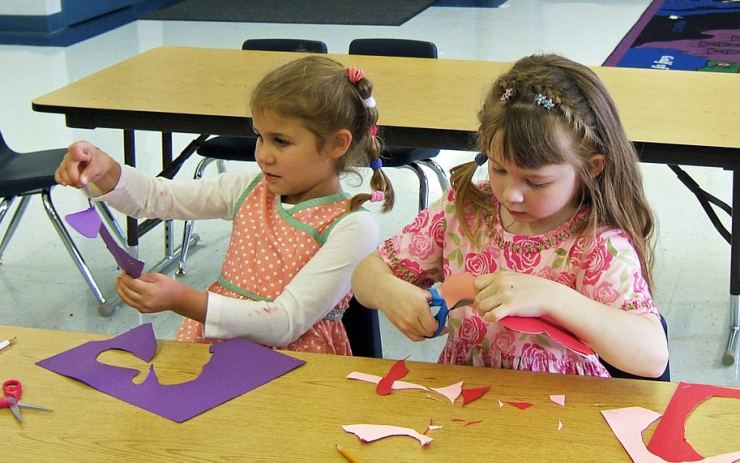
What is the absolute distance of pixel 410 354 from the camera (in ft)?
9.36

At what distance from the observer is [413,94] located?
2779 mm

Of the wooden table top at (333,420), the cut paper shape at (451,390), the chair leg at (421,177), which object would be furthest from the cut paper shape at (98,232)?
the chair leg at (421,177)

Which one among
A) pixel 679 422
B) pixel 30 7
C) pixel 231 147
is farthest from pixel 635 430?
pixel 30 7

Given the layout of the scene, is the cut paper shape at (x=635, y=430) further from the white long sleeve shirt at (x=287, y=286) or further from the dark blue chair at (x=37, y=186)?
the dark blue chair at (x=37, y=186)

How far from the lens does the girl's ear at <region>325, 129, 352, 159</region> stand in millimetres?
1755

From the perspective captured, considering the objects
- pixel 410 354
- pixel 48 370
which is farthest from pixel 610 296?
pixel 410 354

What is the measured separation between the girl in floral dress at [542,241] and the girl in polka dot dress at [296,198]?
14 centimetres

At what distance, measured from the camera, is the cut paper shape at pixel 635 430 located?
1106 millimetres

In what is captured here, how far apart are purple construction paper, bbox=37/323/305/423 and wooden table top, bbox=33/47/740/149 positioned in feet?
4.03

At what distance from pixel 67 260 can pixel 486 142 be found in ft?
7.78

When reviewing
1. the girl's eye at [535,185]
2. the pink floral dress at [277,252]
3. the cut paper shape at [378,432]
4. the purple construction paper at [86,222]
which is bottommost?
the pink floral dress at [277,252]

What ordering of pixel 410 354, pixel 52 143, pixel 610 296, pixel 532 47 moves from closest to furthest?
pixel 610 296 < pixel 410 354 < pixel 52 143 < pixel 532 47

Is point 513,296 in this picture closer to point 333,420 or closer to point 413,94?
point 333,420

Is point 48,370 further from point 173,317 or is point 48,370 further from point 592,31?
A: point 592,31
